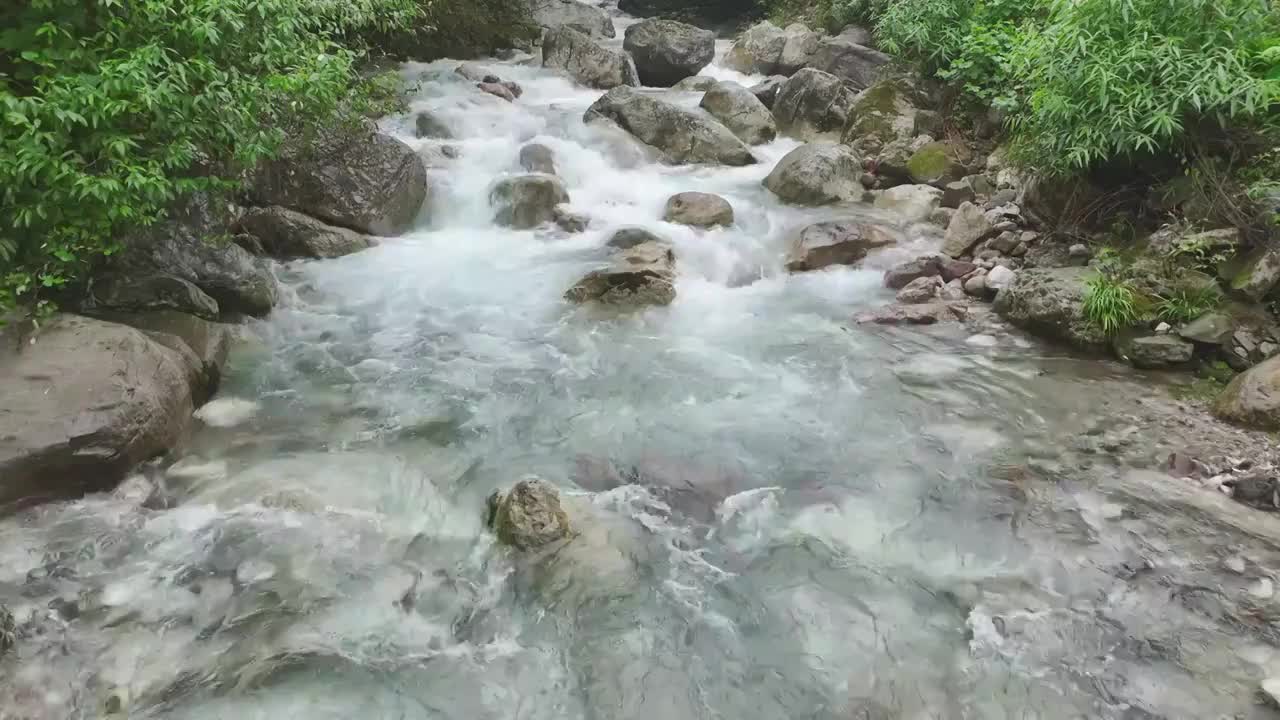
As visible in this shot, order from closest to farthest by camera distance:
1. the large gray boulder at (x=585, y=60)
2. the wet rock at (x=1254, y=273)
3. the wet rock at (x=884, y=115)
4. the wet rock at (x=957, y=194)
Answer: the wet rock at (x=1254, y=273) → the wet rock at (x=957, y=194) → the wet rock at (x=884, y=115) → the large gray boulder at (x=585, y=60)

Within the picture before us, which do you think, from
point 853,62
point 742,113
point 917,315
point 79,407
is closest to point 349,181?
point 79,407

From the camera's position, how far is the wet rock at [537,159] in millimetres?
9828

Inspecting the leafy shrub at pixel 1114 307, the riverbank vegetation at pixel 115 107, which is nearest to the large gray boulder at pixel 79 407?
the riverbank vegetation at pixel 115 107

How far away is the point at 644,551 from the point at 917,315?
4.08 meters

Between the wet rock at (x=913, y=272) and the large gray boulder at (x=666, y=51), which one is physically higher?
the large gray boulder at (x=666, y=51)

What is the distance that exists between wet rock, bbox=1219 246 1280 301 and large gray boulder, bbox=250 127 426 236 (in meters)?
7.82

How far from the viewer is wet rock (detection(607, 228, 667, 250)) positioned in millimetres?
8430

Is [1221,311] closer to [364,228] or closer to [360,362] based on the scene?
[360,362]

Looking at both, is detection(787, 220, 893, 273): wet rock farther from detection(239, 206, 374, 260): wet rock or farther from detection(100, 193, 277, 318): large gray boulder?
detection(100, 193, 277, 318): large gray boulder

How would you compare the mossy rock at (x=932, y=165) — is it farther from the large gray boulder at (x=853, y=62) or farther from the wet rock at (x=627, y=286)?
the wet rock at (x=627, y=286)

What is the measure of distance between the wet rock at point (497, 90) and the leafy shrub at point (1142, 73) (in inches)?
320

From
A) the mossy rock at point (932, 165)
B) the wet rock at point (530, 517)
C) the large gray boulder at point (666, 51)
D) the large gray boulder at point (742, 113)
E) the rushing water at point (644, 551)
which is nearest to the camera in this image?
the rushing water at point (644, 551)

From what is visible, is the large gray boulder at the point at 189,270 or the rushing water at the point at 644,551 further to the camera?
the large gray boulder at the point at 189,270

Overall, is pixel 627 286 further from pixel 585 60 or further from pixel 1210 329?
pixel 585 60
